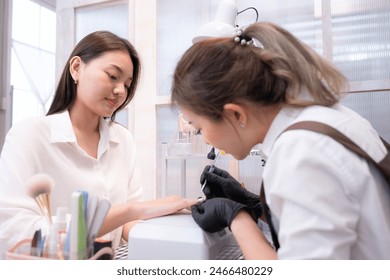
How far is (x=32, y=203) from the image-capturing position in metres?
0.53

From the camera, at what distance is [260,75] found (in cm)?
59

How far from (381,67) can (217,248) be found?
1.19 meters

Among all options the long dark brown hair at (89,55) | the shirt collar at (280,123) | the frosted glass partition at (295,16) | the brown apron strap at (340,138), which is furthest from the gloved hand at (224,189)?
the frosted glass partition at (295,16)

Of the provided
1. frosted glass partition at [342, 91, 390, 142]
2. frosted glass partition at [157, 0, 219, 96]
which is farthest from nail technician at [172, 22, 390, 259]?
frosted glass partition at [157, 0, 219, 96]

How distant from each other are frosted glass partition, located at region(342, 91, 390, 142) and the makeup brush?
4.21 feet

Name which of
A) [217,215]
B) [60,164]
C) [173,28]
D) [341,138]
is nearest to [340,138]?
[341,138]

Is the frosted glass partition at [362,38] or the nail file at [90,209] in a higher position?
the frosted glass partition at [362,38]

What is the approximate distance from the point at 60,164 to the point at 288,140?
25.4 inches

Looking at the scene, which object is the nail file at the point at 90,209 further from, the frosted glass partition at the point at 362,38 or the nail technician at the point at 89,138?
the frosted glass partition at the point at 362,38

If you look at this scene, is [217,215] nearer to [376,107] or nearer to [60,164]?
[60,164]

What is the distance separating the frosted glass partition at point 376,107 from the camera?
144cm
